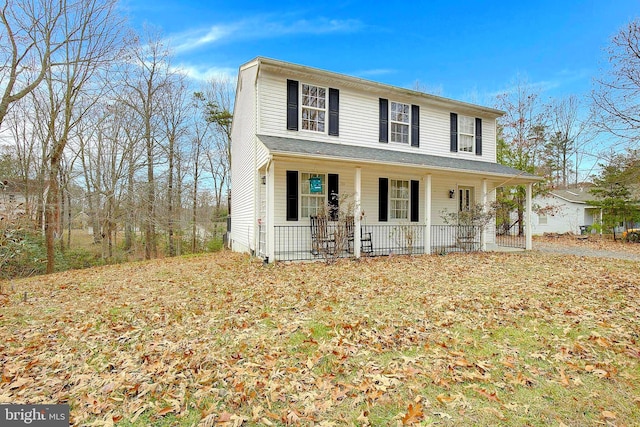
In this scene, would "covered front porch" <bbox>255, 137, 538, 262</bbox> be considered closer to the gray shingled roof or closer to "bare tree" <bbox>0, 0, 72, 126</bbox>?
"bare tree" <bbox>0, 0, 72, 126</bbox>

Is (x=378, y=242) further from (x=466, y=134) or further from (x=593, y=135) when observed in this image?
(x=593, y=135)

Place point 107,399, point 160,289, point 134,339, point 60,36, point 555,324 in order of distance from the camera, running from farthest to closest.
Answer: point 60,36
point 160,289
point 555,324
point 134,339
point 107,399

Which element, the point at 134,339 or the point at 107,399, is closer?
the point at 107,399

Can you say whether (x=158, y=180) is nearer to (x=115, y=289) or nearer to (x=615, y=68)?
(x=115, y=289)

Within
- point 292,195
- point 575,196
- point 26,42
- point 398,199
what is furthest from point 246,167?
point 575,196

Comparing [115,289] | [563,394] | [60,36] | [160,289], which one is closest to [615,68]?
[563,394]

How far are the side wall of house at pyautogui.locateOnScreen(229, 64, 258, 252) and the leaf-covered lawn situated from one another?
4650 millimetres

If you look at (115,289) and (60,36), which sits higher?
(60,36)

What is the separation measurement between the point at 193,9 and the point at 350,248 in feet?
34.9

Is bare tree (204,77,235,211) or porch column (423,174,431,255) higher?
bare tree (204,77,235,211)

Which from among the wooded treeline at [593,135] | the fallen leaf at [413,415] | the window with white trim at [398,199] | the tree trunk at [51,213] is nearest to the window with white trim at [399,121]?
the window with white trim at [398,199]

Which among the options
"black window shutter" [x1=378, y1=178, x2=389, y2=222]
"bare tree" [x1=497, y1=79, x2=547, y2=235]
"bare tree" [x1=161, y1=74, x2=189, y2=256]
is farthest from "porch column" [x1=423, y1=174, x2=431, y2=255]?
"bare tree" [x1=161, y1=74, x2=189, y2=256]

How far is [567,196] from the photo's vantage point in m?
23.6

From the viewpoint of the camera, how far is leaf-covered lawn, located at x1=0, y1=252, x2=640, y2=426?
2396mm
